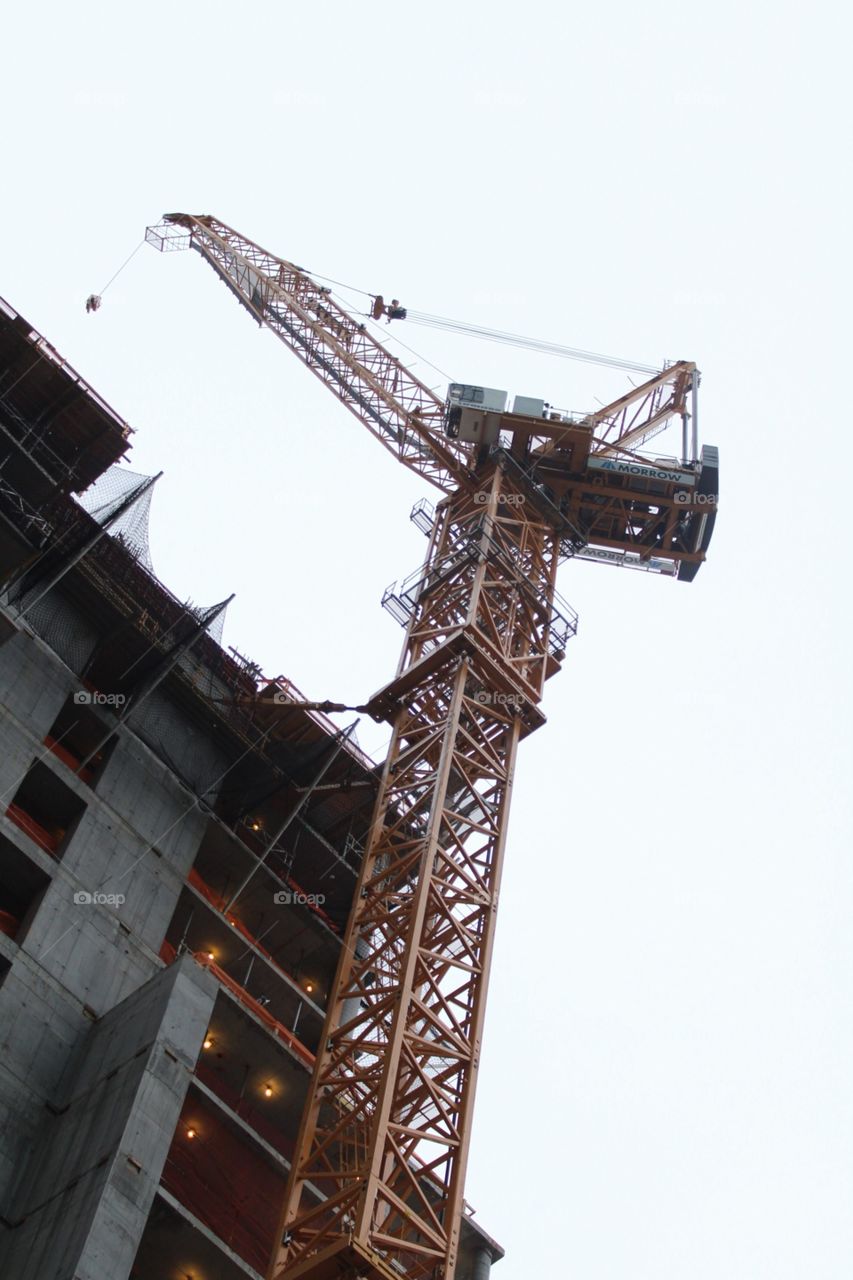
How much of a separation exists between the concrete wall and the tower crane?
263 cm

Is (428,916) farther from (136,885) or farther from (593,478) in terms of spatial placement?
(593,478)

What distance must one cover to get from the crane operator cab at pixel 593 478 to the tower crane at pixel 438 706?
7 cm

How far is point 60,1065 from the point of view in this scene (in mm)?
30734

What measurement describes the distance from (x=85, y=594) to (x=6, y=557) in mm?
4784

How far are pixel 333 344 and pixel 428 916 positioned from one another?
78.8 feet

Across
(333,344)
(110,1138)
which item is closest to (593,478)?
(333,344)

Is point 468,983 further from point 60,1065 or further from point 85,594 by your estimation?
point 85,594

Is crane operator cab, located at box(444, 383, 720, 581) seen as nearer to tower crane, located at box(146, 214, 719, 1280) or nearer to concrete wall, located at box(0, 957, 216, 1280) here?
tower crane, located at box(146, 214, 719, 1280)

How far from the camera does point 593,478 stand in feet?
151

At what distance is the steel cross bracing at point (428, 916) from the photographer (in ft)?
86.2

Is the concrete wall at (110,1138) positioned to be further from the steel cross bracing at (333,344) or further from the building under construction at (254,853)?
the steel cross bracing at (333,344)

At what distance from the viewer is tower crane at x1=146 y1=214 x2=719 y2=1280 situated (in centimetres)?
2709

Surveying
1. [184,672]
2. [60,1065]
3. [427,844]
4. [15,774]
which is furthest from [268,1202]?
[184,672]

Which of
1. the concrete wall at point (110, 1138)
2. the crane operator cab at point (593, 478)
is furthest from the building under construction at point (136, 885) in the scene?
the crane operator cab at point (593, 478)
